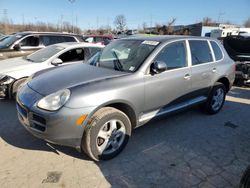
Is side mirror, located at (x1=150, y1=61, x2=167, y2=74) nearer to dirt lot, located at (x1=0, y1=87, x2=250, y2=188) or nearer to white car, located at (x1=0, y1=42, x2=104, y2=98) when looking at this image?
dirt lot, located at (x1=0, y1=87, x2=250, y2=188)

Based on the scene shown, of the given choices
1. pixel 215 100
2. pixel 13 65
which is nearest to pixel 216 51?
pixel 215 100

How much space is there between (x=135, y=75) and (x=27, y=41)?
6.31 meters

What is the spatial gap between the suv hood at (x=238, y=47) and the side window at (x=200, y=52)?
3.77 meters

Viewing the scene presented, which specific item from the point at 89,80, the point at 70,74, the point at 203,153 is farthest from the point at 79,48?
the point at 203,153

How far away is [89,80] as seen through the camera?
3109mm

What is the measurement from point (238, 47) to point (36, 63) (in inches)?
268

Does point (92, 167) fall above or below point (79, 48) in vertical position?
below

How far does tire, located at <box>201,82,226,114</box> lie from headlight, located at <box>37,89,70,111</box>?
3241 mm

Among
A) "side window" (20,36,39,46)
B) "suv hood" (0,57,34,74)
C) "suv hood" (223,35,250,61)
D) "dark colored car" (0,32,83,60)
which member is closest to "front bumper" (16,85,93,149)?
"suv hood" (0,57,34,74)

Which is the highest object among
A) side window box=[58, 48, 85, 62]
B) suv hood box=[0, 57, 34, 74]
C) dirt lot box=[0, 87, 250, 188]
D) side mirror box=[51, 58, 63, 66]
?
side window box=[58, 48, 85, 62]

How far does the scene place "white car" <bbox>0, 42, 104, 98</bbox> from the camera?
201 inches

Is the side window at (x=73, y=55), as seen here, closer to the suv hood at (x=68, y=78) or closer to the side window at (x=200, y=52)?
the suv hood at (x=68, y=78)

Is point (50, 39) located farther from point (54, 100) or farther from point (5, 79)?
point (54, 100)

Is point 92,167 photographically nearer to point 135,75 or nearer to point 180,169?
point 180,169
